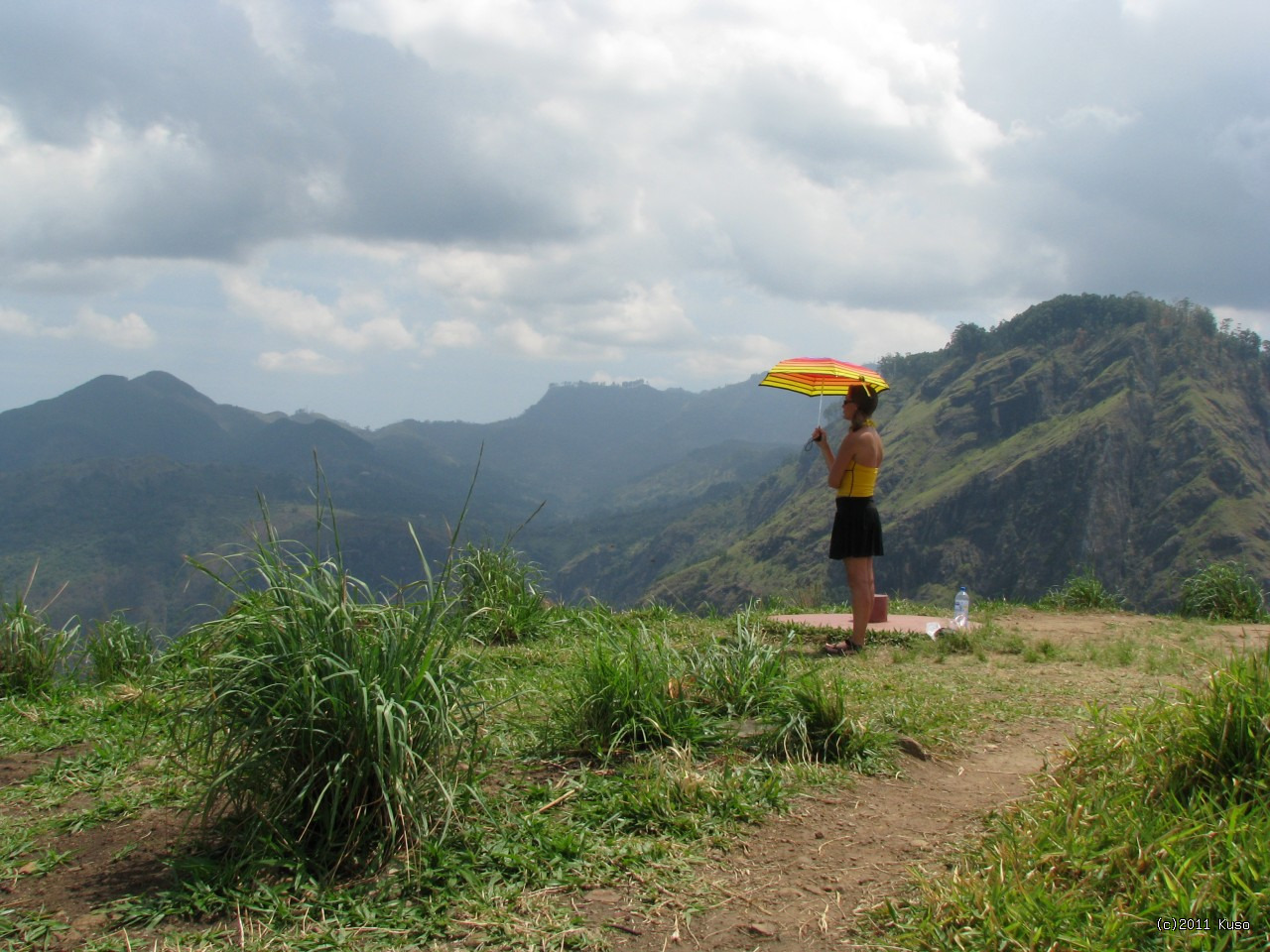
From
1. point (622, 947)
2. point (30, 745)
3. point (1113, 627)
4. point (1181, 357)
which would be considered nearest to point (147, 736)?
point (30, 745)

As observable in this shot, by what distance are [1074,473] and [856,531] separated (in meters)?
114

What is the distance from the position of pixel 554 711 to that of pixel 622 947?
1814 mm

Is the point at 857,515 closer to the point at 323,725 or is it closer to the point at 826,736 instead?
the point at 826,736

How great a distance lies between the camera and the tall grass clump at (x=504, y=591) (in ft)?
24.7

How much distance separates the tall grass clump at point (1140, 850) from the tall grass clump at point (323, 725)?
65.0 inches

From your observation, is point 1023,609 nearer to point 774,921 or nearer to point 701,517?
point 774,921

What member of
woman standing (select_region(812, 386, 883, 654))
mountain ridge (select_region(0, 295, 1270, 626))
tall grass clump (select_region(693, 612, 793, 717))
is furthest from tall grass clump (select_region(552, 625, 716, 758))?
mountain ridge (select_region(0, 295, 1270, 626))

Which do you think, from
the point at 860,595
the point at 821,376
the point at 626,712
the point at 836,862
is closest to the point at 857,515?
the point at 860,595

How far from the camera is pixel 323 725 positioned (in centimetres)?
328

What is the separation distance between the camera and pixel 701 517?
648ft

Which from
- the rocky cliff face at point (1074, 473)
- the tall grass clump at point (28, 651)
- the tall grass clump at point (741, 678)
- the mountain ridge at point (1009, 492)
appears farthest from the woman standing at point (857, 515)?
the rocky cliff face at point (1074, 473)

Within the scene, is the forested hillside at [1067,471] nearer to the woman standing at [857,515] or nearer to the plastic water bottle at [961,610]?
the plastic water bottle at [961,610]

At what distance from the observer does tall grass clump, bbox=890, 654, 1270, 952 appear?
250 centimetres

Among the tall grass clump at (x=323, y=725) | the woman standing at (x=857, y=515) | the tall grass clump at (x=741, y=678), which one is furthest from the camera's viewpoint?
the woman standing at (x=857, y=515)
